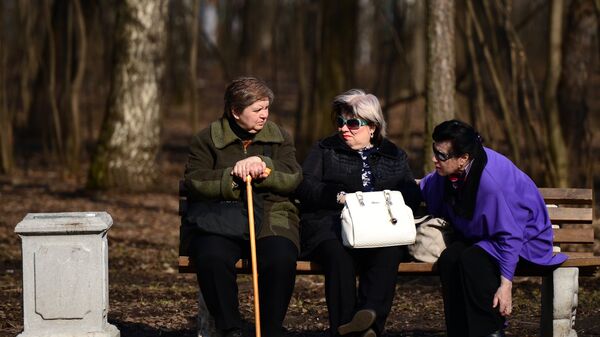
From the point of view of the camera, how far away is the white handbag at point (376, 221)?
5.41 metres

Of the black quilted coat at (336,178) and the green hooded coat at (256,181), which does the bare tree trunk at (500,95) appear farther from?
the green hooded coat at (256,181)

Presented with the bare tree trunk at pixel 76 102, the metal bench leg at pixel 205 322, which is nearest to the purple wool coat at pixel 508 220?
the metal bench leg at pixel 205 322

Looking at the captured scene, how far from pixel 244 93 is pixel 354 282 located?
1.13 m

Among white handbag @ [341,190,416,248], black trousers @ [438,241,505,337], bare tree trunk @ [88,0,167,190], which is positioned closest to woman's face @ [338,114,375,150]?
white handbag @ [341,190,416,248]

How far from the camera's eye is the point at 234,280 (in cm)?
549

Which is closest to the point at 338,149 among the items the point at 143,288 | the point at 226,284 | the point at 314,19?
the point at 226,284

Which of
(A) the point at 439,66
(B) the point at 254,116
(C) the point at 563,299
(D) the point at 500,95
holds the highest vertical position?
(A) the point at 439,66

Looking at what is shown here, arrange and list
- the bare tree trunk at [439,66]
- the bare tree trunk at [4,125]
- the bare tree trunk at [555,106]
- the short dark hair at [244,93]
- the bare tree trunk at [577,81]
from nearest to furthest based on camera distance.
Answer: the short dark hair at [244,93] → the bare tree trunk at [439,66] → the bare tree trunk at [555,106] → the bare tree trunk at [577,81] → the bare tree trunk at [4,125]

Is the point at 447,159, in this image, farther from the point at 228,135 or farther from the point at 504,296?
the point at 228,135

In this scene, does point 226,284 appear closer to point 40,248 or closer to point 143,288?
point 40,248

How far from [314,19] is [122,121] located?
10766 mm

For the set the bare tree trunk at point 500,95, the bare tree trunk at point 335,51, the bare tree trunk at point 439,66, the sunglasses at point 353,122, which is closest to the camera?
the sunglasses at point 353,122

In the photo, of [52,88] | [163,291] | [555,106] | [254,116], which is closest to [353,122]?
[254,116]

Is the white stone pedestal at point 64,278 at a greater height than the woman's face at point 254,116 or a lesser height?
lesser
